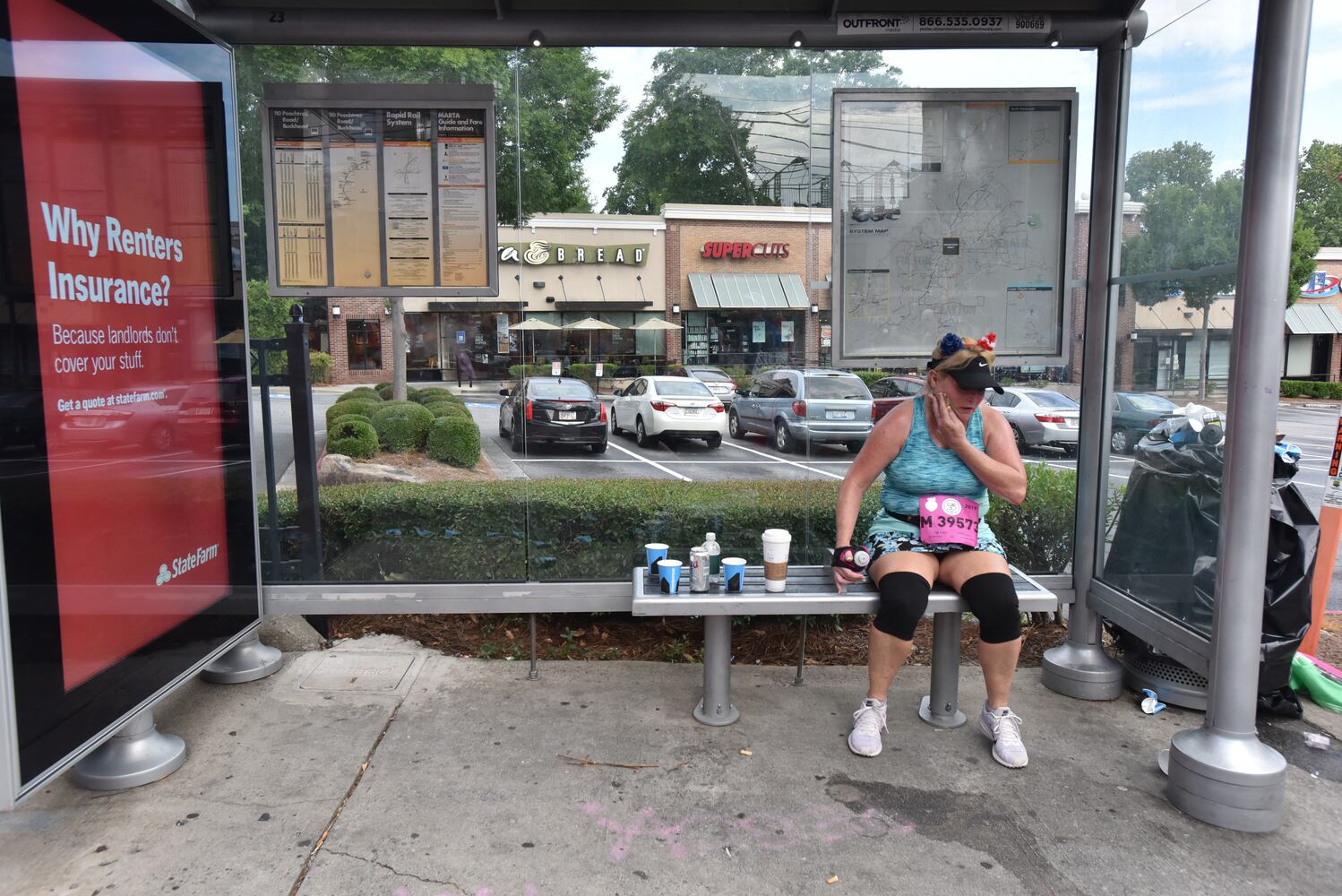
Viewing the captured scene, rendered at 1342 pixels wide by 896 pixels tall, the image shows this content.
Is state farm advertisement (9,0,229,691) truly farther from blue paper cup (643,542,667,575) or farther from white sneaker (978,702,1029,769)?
white sneaker (978,702,1029,769)

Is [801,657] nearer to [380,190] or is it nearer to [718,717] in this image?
[718,717]

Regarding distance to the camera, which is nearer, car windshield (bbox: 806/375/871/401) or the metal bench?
the metal bench

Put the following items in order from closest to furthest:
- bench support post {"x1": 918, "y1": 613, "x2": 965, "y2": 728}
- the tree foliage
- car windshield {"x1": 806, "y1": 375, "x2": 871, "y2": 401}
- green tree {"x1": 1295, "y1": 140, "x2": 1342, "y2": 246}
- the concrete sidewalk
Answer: the concrete sidewalk → bench support post {"x1": 918, "y1": 613, "x2": 965, "y2": 728} → the tree foliage → car windshield {"x1": 806, "y1": 375, "x2": 871, "y2": 401} → green tree {"x1": 1295, "y1": 140, "x2": 1342, "y2": 246}

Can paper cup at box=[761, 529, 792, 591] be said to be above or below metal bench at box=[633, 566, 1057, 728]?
above

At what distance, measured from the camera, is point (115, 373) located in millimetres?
2811

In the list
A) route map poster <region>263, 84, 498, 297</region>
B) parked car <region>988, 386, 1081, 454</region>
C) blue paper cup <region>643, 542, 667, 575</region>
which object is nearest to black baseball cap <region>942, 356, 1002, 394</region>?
parked car <region>988, 386, 1081, 454</region>

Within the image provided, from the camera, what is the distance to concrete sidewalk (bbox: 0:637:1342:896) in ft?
8.54

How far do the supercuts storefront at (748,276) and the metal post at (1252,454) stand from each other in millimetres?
1745

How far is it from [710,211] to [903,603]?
201cm

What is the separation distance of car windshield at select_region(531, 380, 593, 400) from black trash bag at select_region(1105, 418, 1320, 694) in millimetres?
2557

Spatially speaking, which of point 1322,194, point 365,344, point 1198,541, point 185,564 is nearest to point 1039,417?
point 1198,541

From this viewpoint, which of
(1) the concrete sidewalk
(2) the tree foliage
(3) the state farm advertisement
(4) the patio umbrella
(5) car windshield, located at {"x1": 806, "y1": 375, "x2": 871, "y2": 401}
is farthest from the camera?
(5) car windshield, located at {"x1": 806, "y1": 375, "x2": 871, "y2": 401}

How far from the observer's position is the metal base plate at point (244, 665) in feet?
13.1

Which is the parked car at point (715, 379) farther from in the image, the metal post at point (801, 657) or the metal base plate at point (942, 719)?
the metal base plate at point (942, 719)
